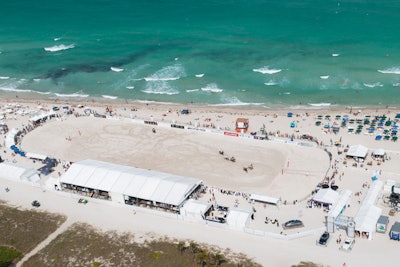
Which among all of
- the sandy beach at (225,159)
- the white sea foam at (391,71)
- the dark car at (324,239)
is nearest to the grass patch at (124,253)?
the sandy beach at (225,159)

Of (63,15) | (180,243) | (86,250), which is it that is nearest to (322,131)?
(180,243)

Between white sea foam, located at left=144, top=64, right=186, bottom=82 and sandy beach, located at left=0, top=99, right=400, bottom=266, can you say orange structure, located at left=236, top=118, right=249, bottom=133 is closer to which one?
sandy beach, located at left=0, top=99, right=400, bottom=266

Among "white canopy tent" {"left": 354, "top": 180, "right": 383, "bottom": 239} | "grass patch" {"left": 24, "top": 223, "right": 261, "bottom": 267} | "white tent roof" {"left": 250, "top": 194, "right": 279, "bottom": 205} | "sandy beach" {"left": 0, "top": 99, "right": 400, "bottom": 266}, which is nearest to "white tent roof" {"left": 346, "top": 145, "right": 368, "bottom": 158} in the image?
"sandy beach" {"left": 0, "top": 99, "right": 400, "bottom": 266}

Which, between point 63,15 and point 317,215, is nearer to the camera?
point 317,215

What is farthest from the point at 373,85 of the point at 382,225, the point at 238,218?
the point at 238,218

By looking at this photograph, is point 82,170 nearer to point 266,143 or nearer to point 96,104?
point 266,143

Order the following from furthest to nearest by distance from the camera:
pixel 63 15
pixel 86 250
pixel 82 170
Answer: pixel 63 15 < pixel 82 170 < pixel 86 250

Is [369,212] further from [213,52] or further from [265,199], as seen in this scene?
[213,52]
